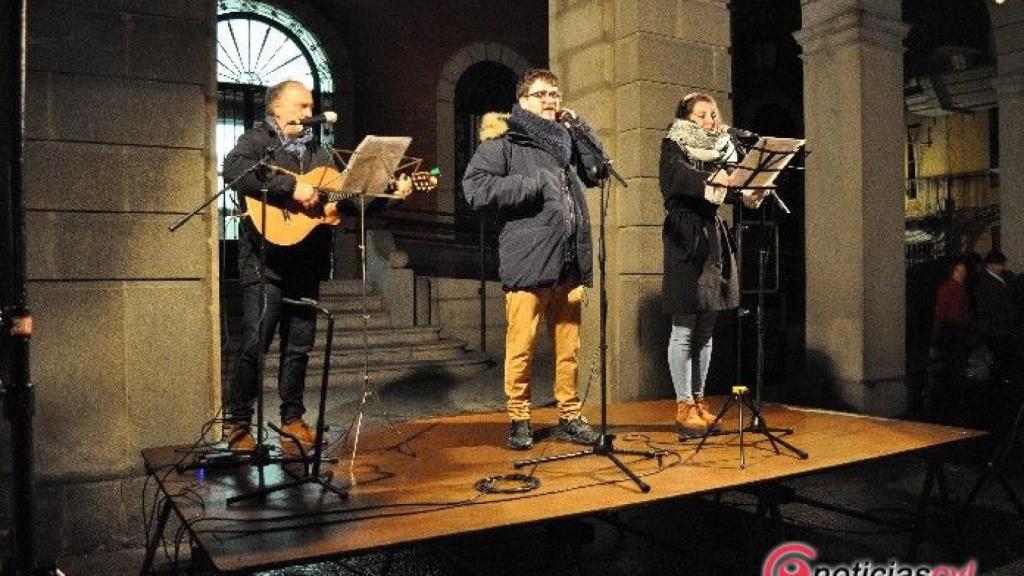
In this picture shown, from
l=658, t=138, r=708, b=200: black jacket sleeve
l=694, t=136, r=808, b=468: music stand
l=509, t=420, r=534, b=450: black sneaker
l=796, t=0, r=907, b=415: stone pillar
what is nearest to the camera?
l=694, t=136, r=808, b=468: music stand

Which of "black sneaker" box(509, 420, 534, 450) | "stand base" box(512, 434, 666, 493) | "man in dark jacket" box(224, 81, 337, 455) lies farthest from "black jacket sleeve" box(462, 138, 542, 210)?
"stand base" box(512, 434, 666, 493)

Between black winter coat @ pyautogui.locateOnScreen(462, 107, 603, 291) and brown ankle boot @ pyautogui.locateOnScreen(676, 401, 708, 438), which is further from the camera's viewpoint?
brown ankle boot @ pyautogui.locateOnScreen(676, 401, 708, 438)

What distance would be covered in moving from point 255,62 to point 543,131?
11.3 metres

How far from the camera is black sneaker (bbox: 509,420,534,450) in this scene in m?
4.32

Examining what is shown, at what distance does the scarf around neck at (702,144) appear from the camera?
4668 mm

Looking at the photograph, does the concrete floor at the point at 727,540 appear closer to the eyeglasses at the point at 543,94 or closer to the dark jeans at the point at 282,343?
the dark jeans at the point at 282,343

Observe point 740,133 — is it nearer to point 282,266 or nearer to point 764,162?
point 764,162

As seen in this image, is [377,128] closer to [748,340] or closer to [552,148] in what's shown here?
[748,340]

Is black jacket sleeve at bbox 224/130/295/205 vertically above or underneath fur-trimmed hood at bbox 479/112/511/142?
underneath

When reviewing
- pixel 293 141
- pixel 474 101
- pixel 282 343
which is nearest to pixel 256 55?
pixel 474 101

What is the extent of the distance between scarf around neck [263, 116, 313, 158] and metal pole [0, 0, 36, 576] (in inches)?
62.5

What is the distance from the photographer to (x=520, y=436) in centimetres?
434

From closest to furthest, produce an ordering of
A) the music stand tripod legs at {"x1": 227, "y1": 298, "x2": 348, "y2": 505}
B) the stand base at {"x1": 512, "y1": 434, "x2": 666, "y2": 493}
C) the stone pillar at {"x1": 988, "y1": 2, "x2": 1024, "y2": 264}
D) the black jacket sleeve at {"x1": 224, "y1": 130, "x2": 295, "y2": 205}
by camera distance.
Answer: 1. the music stand tripod legs at {"x1": 227, "y1": 298, "x2": 348, "y2": 505}
2. the stand base at {"x1": 512, "y1": 434, "x2": 666, "y2": 493}
3. the black jacket sleeve at {"x1": 224, "y1": 130, "x2": 295, "y2": 205}
4. the stone pillar at {"x1": 988, "y1": 2, "x2": 1024, "y2": 264}

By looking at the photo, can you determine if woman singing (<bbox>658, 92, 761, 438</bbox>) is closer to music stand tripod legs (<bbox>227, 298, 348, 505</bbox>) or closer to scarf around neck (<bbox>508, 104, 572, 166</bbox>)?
scarf around neck (<bbox>508, 104, 572, 166</bbox>)
